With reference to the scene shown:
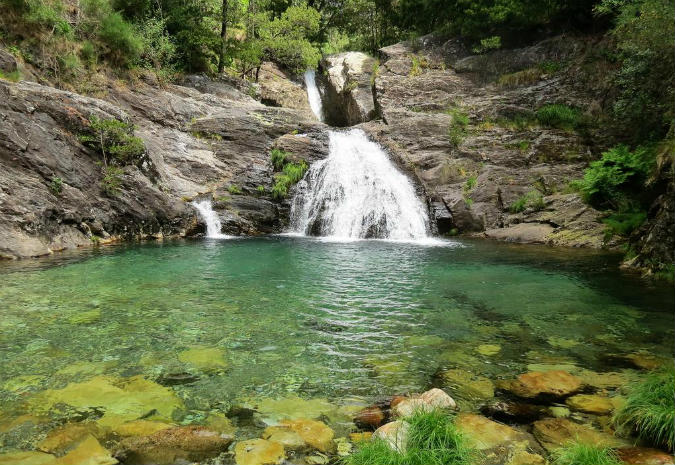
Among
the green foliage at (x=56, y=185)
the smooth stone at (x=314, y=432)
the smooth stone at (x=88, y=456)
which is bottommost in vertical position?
the smooth stone at (x=88, y=456)

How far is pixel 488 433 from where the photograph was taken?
327 cm

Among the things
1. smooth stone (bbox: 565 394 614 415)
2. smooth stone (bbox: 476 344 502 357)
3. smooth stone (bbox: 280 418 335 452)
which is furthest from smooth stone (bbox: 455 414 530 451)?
smooth stone (bbox: 476 344 502 357)

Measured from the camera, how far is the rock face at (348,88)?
2805cm

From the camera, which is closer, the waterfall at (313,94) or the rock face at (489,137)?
the rock face at (489,137)

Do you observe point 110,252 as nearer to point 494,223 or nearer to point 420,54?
point 494,223

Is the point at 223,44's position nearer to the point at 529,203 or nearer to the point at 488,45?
the point at 488,45

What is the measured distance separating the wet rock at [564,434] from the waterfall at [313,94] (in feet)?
103

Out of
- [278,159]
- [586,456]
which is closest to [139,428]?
[586,456]

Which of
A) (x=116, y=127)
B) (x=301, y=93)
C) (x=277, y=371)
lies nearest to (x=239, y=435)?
(x=277, y=371)

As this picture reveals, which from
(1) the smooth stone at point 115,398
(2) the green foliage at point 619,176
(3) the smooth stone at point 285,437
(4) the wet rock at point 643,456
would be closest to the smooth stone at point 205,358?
(1) the smooth stone at point 115,398

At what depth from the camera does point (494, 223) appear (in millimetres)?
17672

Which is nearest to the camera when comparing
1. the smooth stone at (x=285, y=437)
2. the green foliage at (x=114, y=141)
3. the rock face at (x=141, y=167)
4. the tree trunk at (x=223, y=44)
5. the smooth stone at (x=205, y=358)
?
the smooth stone at (x=285, y=437)

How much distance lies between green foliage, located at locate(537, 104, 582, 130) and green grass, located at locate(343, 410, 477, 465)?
68.9 ft

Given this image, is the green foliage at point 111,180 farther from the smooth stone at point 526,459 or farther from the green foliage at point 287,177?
the smooth stone at point 526,459
